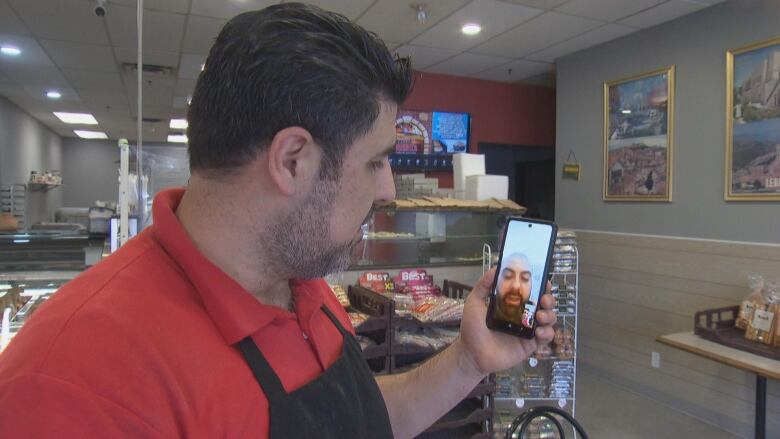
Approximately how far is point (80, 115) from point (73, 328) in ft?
30.9

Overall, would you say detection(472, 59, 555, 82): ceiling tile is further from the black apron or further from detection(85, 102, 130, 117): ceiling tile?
detection(85, 102, 130, 117): ceiling tile

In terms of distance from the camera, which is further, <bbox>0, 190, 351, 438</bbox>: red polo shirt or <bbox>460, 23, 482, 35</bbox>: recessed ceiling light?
<bbox>460, 23, 482, 35</bbox>: recessed ceiling light

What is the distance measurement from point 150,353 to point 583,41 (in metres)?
4.57

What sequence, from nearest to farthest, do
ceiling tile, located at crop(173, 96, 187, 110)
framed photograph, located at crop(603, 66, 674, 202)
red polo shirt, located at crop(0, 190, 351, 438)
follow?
red polo shirt, located at crop(0, 190, 351, 438) < framed photograph, located at crop(603, 66, 674, 202) < ceiling tile, located at crop(173, 96, 187, 110)

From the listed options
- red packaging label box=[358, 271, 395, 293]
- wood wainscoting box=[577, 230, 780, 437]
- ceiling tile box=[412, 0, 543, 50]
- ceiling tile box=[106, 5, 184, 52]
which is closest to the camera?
red packaging label box=[358, 271, 395, 293]

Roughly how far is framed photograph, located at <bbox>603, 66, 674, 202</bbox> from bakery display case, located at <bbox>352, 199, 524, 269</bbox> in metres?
1.36

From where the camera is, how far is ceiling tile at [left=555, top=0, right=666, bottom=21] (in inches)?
139

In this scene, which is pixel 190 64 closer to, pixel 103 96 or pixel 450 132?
pixel 103 96

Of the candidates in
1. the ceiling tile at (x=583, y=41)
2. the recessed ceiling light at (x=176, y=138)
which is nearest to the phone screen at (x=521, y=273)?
the ceiling tile at (x=583, y=41)

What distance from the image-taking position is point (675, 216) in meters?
3.88

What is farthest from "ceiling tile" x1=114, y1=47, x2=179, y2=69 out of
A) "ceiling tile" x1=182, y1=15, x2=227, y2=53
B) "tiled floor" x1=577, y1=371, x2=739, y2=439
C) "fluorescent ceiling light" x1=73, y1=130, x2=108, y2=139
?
"fluorescent ceiling light" x1=73, y1=130, x2=108, y2=139

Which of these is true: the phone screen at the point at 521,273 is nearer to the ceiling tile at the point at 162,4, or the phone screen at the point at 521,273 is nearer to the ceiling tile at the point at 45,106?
the ceiling tile at the point at 162,4

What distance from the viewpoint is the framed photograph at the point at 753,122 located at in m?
3.21

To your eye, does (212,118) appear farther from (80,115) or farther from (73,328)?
(80,115)
